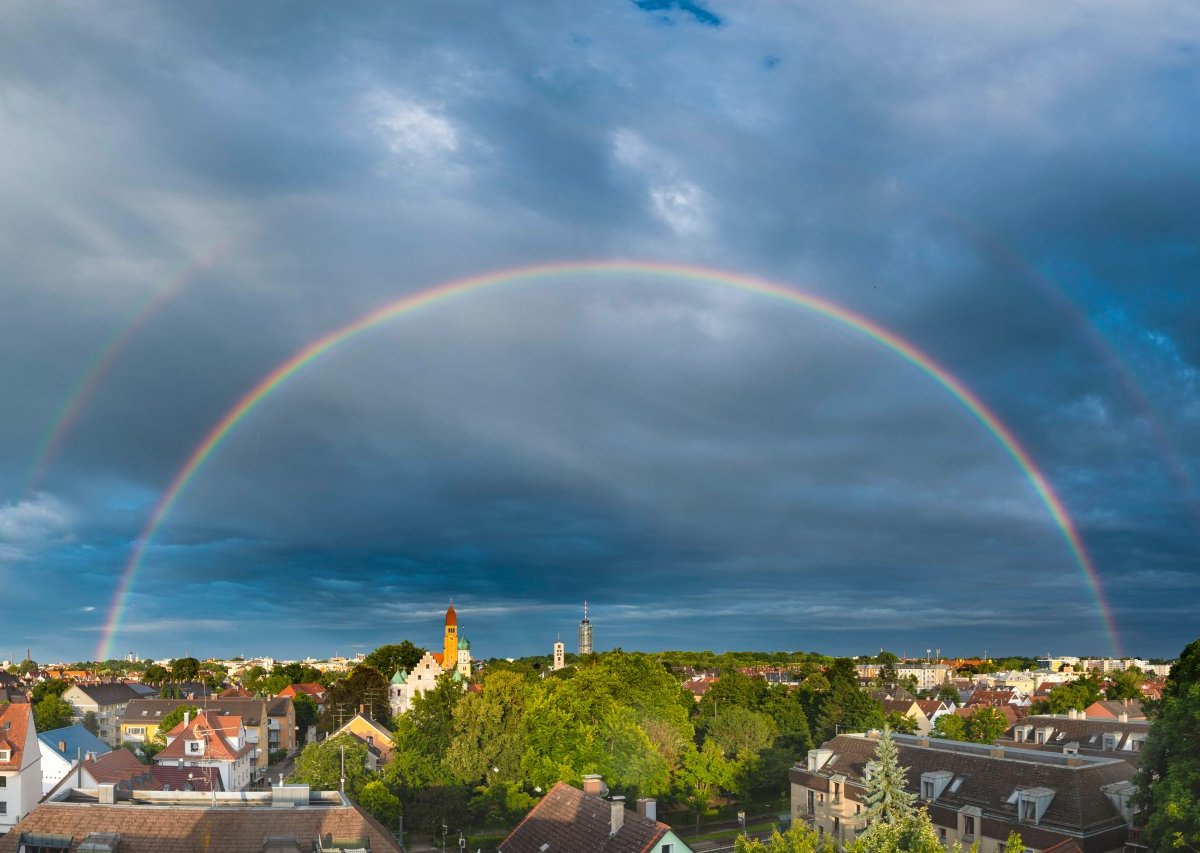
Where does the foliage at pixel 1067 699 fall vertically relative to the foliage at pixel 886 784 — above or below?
below

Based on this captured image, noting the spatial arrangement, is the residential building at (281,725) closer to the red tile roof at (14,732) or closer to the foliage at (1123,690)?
the red tile roof at (14,732)

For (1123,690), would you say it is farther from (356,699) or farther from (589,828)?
(589,828)

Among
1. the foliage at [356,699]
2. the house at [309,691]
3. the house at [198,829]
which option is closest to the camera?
the house at [198,829]

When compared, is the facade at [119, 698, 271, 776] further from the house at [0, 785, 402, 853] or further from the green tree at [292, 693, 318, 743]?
the house at [0, 785, 402, 853]

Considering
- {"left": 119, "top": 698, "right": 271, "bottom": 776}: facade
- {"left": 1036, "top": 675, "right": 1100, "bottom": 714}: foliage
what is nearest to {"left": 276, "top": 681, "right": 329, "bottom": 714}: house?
Answer: {"left": 119, "top": 698, "right": 271, "bottom": 776}: facade

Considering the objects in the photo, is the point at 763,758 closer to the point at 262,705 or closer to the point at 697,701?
the point at 697,701

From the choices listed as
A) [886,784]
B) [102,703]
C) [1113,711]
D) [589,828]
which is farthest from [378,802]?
[102,703]

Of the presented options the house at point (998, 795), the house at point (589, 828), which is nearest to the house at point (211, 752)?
the house at point (589, 828)
